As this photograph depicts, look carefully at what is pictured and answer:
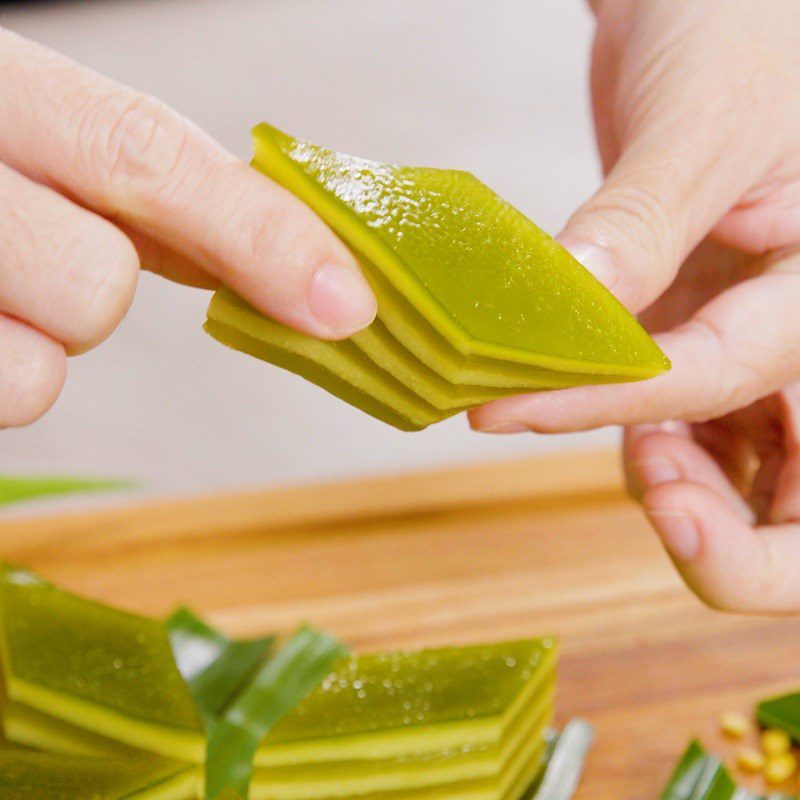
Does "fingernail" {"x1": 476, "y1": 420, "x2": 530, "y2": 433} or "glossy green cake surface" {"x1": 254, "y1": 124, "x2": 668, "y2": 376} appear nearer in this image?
"glossy green cake surface" {"x1": 254, "y1": 124, "x2": 668, "y2": 376}

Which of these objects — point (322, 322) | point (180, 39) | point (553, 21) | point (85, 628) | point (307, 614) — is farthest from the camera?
point (553, 21)

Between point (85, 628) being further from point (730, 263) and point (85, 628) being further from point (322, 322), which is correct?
point (730, 263)

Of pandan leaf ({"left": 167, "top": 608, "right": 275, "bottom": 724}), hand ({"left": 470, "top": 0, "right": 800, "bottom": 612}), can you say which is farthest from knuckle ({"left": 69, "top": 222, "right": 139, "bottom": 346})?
pandan leaf ({"left": 167, "top": 608, "right": 275, "bottom": 724})

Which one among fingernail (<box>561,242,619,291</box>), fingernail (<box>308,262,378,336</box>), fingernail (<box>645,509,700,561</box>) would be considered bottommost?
fingernail (<box>645,509,700,561</box>)

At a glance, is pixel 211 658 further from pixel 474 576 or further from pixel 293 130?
pixel 293 130

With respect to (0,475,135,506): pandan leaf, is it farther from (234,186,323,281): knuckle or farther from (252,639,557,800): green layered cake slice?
(234,186,323,281): knuckle

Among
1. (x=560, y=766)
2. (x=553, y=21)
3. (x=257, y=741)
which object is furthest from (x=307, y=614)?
(x=553, y=21)
